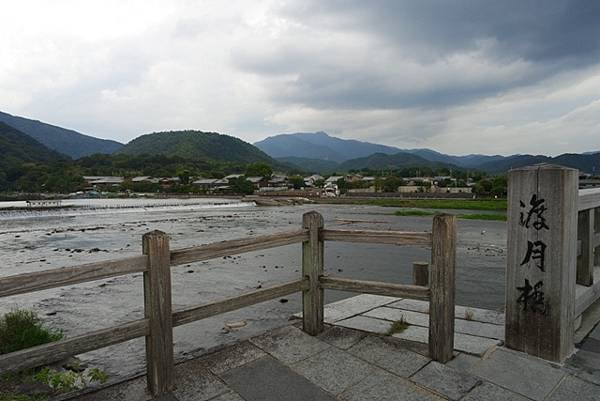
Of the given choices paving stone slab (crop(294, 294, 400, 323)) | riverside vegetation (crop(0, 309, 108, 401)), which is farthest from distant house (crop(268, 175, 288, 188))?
riverside vegetation (crop(0, 309, 108, 401))

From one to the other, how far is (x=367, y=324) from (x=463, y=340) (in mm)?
1086

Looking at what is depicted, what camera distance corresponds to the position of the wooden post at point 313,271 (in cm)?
405

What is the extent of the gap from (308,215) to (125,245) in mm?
16878

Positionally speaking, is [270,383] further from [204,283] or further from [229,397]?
[204,283]

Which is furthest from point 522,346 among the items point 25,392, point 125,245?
point 125,245

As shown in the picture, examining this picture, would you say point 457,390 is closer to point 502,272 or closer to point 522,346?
point 522,346

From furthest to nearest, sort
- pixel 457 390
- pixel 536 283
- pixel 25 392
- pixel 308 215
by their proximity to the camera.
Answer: pixel 308 215 < pixel 25 392 < pixel 536 283 < pixel 457 390

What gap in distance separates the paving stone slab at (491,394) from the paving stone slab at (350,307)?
2.00 meters

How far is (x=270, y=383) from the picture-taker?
10.3 ft

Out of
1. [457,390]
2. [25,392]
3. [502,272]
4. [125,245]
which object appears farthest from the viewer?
[125,245]

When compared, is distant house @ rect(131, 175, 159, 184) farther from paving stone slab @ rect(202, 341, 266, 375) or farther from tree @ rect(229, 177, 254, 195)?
paving stone slab @ rect(202, 341, 266, 375)

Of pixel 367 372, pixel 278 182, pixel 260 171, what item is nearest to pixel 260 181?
pixel 278 182

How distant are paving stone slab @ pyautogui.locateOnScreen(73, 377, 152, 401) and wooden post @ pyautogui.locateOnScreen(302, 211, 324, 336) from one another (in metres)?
1.73

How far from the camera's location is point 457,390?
2.99 m
